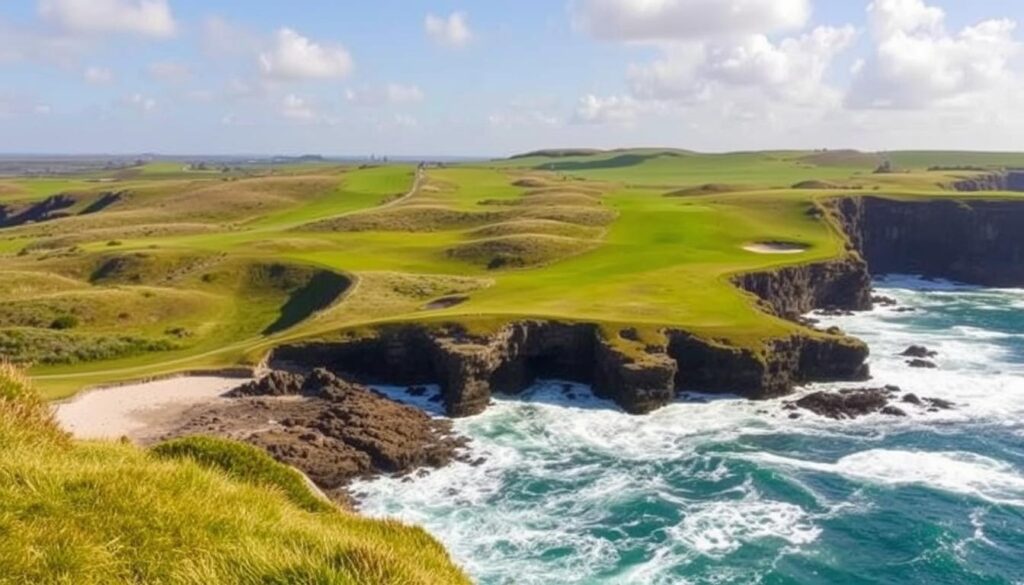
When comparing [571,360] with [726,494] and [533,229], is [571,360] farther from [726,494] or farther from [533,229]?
[533,229]

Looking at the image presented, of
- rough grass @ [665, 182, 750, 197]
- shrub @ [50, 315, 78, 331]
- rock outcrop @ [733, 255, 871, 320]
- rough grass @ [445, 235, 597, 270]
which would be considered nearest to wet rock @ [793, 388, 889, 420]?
rock outcrop @ [733, 255, 871, 320]

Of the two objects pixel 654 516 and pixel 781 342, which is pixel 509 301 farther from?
pixel 654 516

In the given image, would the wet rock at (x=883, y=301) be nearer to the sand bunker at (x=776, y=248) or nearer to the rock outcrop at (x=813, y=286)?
the rock outcrop at (x=813, y=286)

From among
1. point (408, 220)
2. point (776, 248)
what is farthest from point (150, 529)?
point (408, 220)

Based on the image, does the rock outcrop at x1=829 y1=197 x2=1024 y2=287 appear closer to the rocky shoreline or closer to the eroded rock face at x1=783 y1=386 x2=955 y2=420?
the rocky shoreline

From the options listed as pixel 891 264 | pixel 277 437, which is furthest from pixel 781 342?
pixel 891 264
